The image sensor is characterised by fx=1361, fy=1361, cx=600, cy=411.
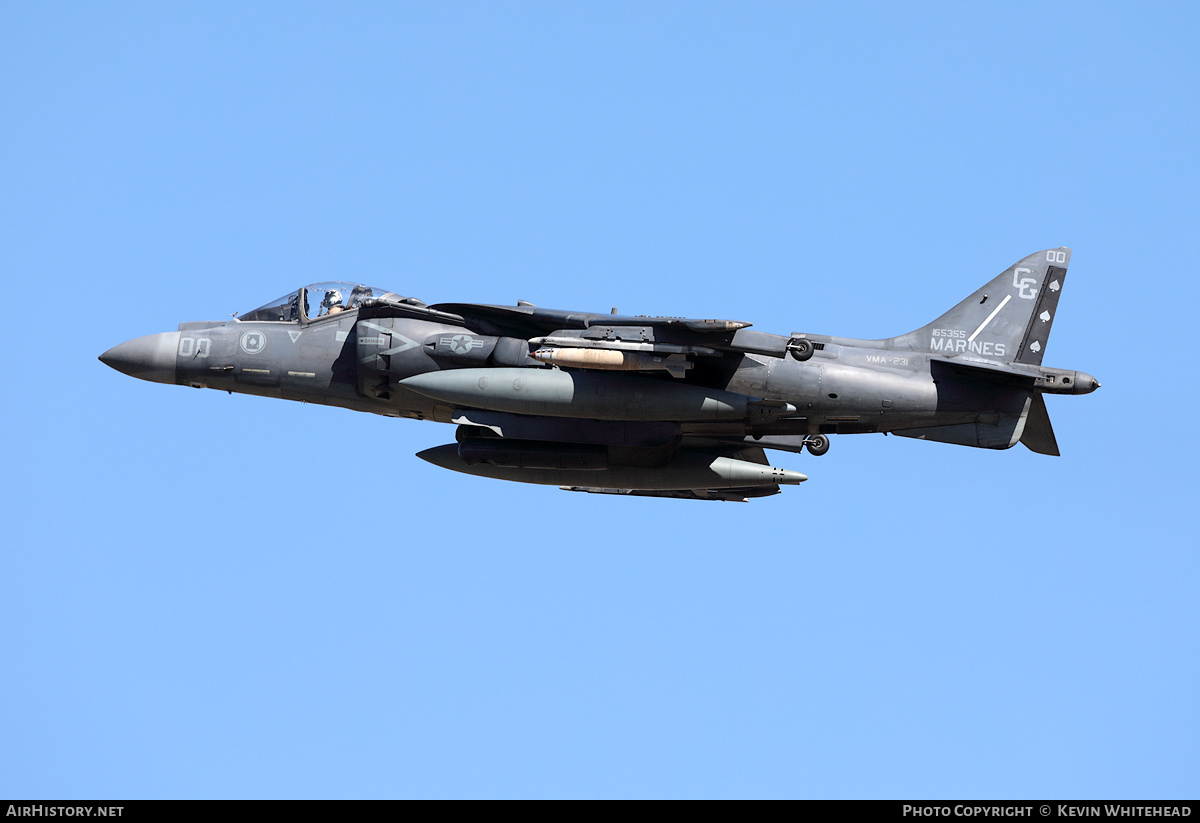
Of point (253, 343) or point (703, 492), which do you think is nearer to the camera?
point (253, 343)

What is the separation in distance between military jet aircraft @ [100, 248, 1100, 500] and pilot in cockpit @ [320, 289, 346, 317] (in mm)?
34

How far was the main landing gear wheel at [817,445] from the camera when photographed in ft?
76.7

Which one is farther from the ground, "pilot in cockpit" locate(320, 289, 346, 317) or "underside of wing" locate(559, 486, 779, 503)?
"pilot in cockpit" locate(320, 289, 346, 317)

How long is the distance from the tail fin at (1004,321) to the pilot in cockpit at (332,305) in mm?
9490

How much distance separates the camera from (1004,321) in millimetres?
24000

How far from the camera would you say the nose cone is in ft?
76.2

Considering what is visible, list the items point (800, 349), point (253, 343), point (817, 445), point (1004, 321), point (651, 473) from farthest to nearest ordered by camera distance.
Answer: point (1004, 321)
point (817, 445)
point (651, 473)
point (253, 343)
point (800, 349)

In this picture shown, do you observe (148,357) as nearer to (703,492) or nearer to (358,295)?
(358,295)

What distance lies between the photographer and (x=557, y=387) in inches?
827

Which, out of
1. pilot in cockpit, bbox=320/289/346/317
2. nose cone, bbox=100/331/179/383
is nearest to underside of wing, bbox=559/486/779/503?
pilot in cockpit, bbox=320/289/346/317

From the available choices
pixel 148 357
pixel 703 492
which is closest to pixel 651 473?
pixel 703 492

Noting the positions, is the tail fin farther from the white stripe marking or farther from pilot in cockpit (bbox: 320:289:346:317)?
pilot in cockpit (bbox: 320:289:346:317)

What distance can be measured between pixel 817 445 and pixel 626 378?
13.3 feet
